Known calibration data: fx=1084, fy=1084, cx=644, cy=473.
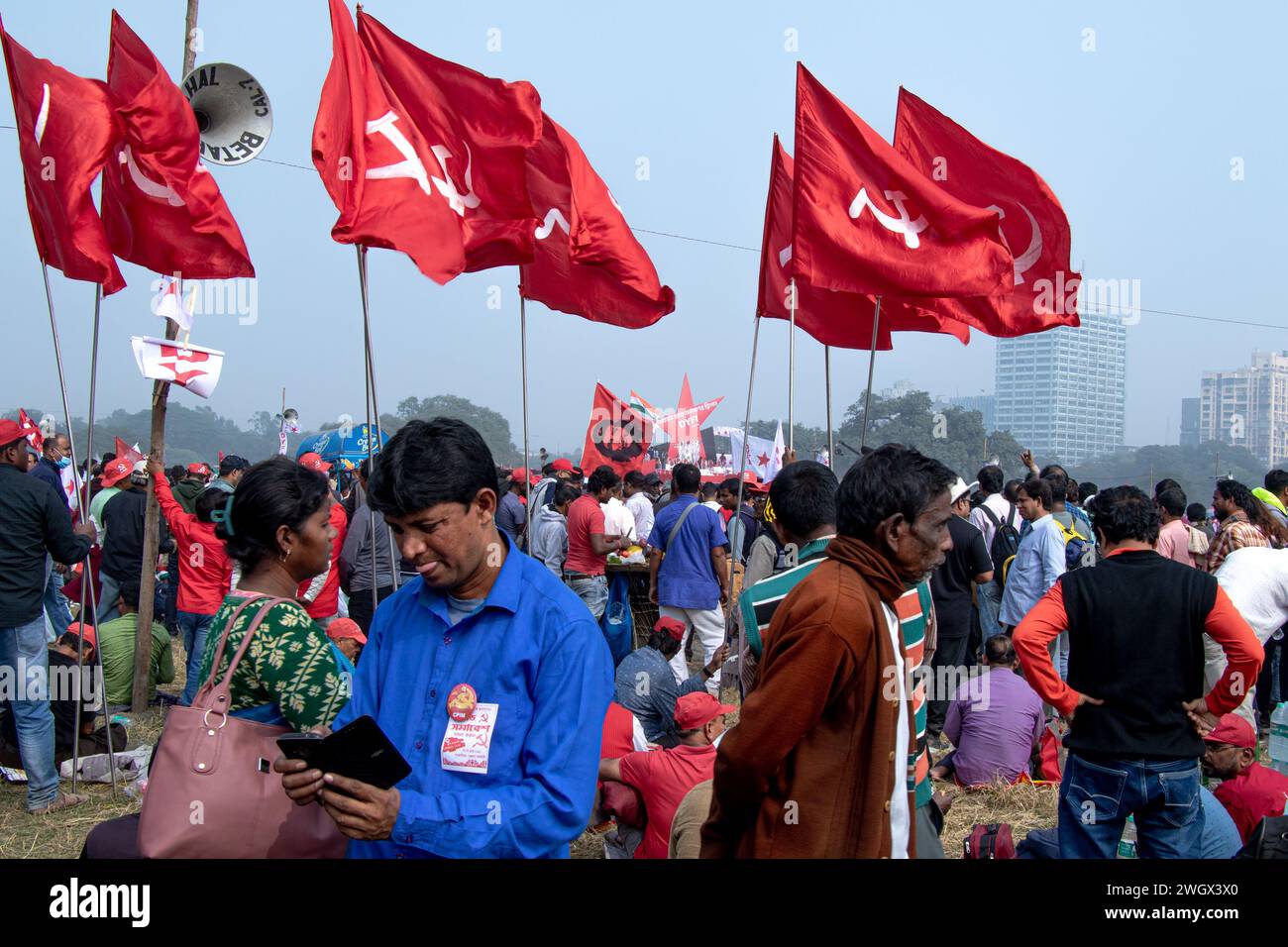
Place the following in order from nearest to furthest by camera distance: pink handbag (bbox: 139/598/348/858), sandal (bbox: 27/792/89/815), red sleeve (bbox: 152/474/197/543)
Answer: pink handbag (bbox: 139/598/348/858)
sandal (bbox: 27/792/89/815)
red sleeve (bbox: 152/474/197/543)

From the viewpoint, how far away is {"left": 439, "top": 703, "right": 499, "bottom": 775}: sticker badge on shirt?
2.19 meters

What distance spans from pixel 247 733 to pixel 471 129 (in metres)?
4.31

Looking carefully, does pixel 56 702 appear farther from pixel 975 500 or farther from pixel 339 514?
pixel 975 500

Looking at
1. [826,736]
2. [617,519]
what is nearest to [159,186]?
[617,519]

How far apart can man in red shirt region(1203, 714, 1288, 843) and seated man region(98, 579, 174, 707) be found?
23.4 feet

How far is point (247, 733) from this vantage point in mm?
2566

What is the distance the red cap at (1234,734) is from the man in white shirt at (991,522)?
3984 mm

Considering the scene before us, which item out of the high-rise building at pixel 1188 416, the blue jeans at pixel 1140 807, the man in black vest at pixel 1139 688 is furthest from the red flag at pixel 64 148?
the high-rise building at pixel 1188 416

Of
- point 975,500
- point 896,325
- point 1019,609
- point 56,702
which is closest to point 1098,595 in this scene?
point 896,325

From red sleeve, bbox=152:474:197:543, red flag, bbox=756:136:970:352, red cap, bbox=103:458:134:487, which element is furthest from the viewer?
red cap, bbox=103:458:134:487

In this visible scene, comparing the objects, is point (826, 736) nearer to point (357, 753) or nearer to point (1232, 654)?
point (357, 753)

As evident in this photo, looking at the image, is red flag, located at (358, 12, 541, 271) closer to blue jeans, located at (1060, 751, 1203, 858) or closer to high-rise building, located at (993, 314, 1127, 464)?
blue jeans, located at (1060, 751, 1203, 858)

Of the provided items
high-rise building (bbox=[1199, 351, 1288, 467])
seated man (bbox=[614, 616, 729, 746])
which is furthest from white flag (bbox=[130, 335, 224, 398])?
high-rise building (bbox=[1199, 351, 1288, 467])
